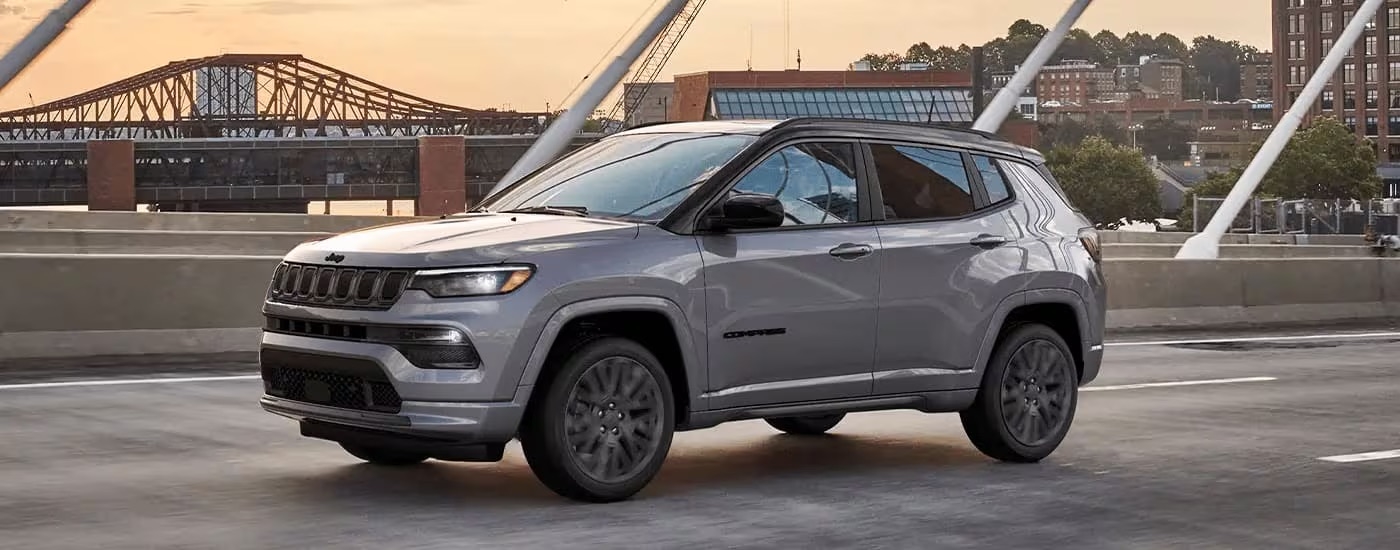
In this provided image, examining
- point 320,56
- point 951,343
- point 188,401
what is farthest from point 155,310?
point 320,56

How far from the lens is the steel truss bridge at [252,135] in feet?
405

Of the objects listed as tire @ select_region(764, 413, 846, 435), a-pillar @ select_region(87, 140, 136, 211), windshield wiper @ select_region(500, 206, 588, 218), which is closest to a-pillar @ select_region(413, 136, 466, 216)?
a-pillar @ select_region(87, 140, 136, 211)

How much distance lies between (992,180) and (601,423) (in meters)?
3.08

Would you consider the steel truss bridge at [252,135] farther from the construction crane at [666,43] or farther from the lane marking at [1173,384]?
the lane marking at [1173,384]

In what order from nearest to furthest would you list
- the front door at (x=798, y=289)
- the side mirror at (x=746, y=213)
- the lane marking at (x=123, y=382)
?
the side mirror at (x=746, y=213), the front door at (x=798, y=289), the lane marking at (x=123, y=382)

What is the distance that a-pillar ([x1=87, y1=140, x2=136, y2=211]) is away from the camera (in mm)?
121188

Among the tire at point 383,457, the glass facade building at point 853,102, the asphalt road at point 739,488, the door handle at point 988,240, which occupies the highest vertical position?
the glass facade building at point 853,102

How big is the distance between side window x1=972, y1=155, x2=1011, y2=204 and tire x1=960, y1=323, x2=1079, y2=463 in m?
0.66

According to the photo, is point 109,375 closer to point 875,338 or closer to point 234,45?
point 875,338

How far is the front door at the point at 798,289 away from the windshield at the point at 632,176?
22cm

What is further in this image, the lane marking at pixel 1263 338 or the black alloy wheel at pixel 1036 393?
the lane marking at pixel 1263 338

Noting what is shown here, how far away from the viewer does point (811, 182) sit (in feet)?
30.8

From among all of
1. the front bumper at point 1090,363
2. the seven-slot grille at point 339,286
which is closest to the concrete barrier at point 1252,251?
the front bumper at point 1090,363

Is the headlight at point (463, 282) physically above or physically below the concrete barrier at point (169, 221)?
below
